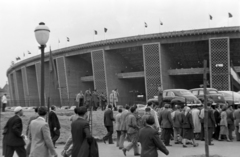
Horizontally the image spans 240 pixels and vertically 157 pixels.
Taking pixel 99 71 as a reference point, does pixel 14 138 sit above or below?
below

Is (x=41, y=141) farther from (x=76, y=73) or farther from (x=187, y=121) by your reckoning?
(x=76, y=73)

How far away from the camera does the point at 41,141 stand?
6684 mm

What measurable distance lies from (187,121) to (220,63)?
26023 mm

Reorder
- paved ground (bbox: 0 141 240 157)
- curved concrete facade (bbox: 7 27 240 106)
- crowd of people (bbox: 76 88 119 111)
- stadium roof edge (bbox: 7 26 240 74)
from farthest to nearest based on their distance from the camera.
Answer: curved concrete facade (bbox: 7 27 240 106) < stadium roof edge (bbox: 7 26 240 74) < crowd of people (bbox: 76 88 119 111) < paved ground (bbox: 0 141 240 157)

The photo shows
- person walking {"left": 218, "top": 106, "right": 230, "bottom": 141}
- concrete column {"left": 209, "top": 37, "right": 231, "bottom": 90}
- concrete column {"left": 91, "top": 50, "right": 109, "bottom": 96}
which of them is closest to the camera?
person walking {"left": 218, "top": 106, "right": 230, "bottom": 141}

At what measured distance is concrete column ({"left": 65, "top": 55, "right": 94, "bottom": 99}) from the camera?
49812 millimetres

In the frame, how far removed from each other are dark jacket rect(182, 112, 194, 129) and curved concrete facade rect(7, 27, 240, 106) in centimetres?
2136

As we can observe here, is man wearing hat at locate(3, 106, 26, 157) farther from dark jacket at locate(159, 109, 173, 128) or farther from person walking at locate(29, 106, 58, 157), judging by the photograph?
dark jacket at locate(159, 109, 173, 128)

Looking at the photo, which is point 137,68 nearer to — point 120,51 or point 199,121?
point 120,51

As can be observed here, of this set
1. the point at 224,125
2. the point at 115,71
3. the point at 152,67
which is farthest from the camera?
the point at 115,71

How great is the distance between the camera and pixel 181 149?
12750 millimetres

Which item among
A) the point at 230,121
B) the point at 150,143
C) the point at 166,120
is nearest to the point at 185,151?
the point at 166,120

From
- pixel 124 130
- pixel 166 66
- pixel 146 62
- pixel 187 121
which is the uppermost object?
pixel 146 62

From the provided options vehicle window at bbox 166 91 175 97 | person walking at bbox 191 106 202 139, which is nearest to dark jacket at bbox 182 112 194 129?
person walking at bbox 191 106 202 139
